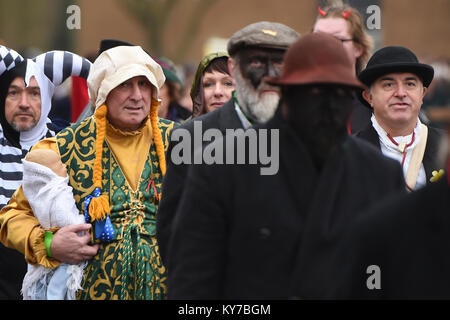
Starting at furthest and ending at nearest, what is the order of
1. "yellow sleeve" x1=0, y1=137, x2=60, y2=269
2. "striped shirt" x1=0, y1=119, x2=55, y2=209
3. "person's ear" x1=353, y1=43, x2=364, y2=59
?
"person's ear" x1=353, y1=43, x2=364, y2=59 → "striped shirt" x1=0, y1=119, x2=55, y2=209 → "yellow sleeve" x1=0, y1=137, x2=60, y2=269

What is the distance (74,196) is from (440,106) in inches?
355

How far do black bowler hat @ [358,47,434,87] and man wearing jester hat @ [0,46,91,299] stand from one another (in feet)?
6.72

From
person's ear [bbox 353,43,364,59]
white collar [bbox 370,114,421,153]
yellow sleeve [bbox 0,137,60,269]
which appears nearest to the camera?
yellow sleeve [bbox 0,137,60,269]

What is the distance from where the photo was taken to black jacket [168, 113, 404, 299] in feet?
10.4

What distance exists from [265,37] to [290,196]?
113 centimetres

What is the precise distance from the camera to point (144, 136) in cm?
511

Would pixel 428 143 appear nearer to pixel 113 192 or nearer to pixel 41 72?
pixel 113 192

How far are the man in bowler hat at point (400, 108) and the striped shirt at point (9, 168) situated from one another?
2.38 meters

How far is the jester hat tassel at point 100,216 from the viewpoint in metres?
4.67

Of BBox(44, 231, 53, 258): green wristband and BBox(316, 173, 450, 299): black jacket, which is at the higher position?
BBox(44, 231, 53, 258): green wristband

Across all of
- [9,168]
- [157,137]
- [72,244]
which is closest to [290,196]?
[72,244]

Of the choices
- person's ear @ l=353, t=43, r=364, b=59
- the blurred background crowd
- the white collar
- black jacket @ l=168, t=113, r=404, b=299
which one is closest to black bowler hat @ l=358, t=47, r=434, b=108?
the white collar

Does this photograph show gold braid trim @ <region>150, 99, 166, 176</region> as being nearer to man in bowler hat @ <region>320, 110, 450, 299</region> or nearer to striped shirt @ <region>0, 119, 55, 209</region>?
striped shirt @ <region>0, 119, 55, 209</region>
